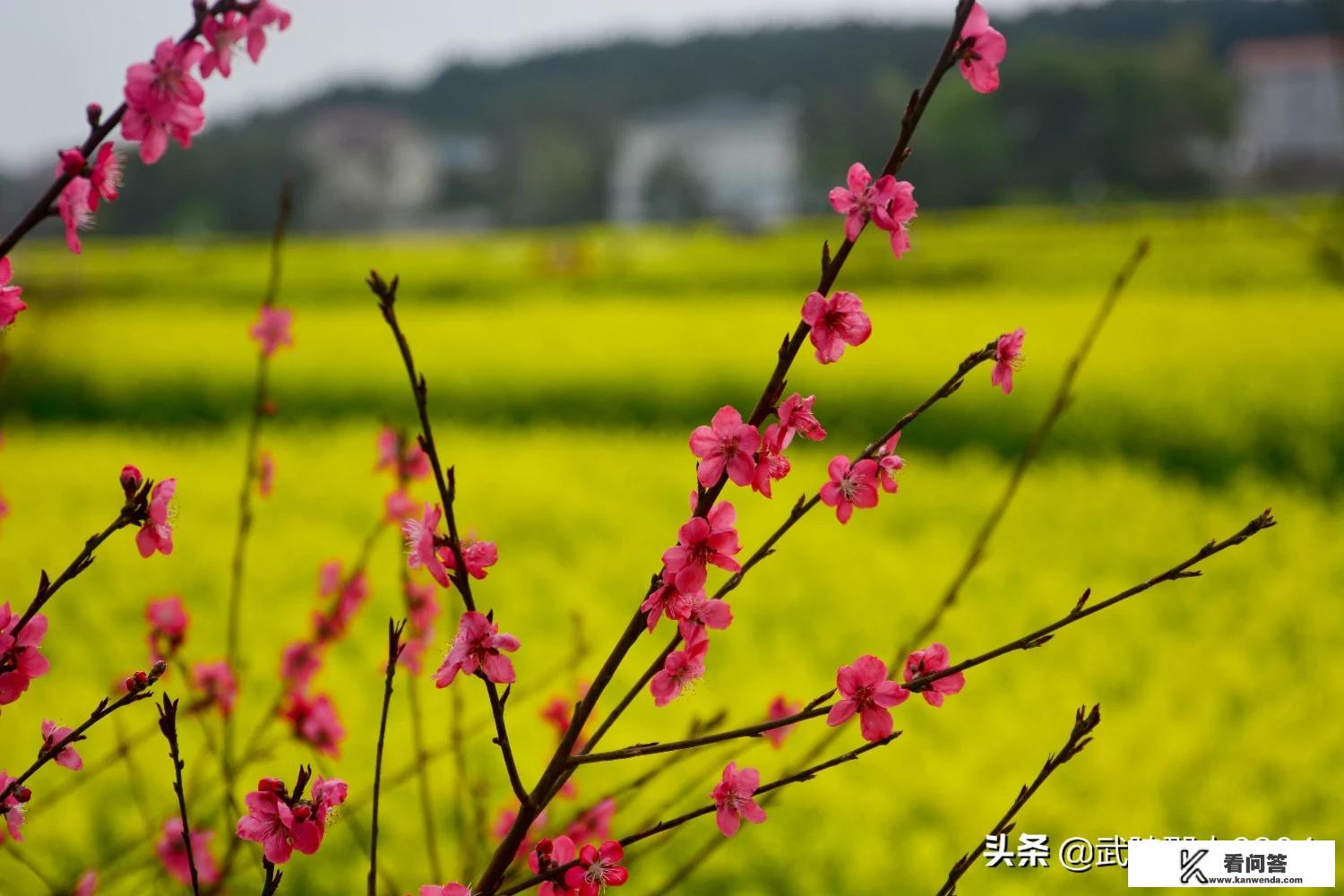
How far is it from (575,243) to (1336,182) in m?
9.30

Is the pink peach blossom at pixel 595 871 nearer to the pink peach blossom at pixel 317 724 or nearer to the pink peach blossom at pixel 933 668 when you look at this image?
the pink peach blossom at pixel 933 668

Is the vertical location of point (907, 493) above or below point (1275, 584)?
above

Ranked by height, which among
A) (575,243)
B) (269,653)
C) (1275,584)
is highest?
(575,243)

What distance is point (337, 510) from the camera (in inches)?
175

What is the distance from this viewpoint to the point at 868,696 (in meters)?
0.60

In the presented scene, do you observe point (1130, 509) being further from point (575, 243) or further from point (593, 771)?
point (575, 243)

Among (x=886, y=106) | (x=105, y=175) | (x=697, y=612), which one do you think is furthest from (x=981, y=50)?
(x=886, y=106)

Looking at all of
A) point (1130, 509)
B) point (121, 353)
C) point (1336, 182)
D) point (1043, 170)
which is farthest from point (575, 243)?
point (1130, 509)

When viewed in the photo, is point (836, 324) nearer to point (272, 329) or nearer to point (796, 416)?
point (796, 416)

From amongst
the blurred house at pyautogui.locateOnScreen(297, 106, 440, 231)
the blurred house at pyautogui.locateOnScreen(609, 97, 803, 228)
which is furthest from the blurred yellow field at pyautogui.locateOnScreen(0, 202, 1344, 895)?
the blurred house at pyautogui.locateOnScreen(609, 97, 803, 228)

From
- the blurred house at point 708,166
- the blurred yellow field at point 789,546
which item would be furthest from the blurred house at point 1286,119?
the blurred house at point 708,166

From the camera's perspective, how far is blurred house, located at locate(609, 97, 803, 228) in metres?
21.7

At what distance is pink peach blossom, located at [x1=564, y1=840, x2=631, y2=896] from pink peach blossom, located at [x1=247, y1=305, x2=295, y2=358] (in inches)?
26.2

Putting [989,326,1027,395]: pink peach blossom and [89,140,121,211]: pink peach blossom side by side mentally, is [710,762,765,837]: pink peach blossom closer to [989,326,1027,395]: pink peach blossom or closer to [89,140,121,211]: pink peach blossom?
[989,326,1027,395]: pink peach blossom
